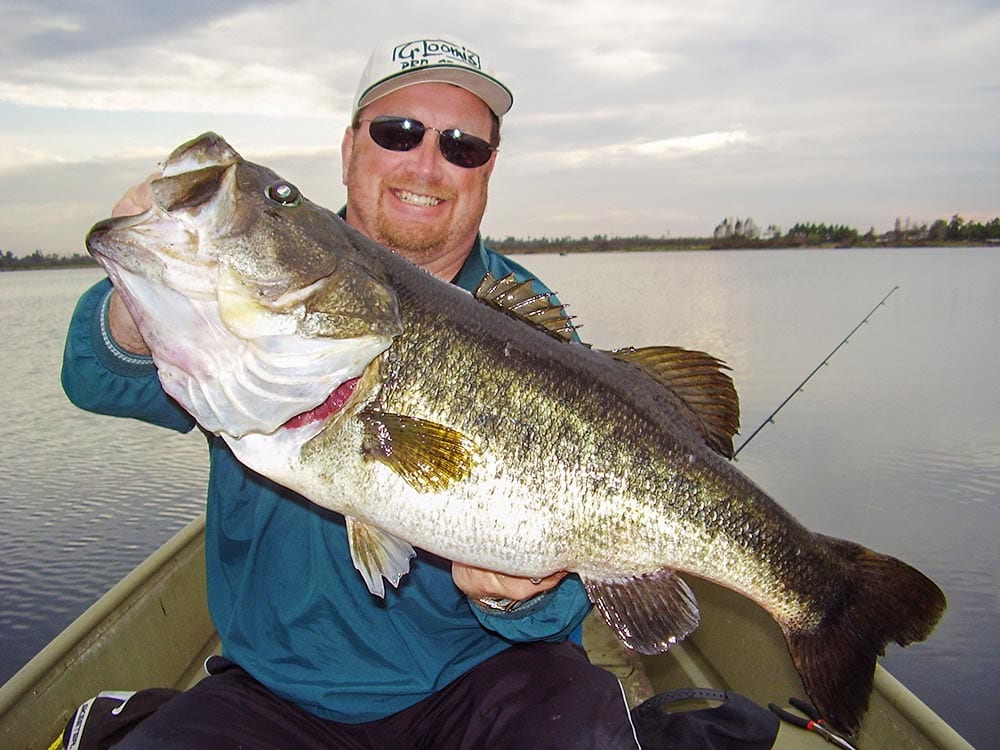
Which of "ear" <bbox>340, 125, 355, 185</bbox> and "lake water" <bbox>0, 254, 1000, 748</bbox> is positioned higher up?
"ear" <bbox>340, 125, 355, 185</bbox>

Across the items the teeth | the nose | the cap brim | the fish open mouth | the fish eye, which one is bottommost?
the fish open mouth

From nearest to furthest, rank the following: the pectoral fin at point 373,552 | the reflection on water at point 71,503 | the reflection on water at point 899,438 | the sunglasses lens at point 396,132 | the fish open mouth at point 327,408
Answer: the fish open mouth at point 327,408
the pectoral fin at point 373,552
the sunglasses lens at point 396,132
the reflection on water at point 899,438
the reflection on water at point 71,503

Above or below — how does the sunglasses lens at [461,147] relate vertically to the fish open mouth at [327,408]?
above

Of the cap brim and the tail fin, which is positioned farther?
the cap brim

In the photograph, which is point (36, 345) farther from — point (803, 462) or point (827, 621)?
point (827, 621)

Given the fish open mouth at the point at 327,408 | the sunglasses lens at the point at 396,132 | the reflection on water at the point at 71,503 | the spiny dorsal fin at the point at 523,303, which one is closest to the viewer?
the fish open mouth at the point at 327,408

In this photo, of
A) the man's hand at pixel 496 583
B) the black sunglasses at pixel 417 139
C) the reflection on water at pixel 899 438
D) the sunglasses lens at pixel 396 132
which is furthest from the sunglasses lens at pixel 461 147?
the reflection on water at pixel 899 438

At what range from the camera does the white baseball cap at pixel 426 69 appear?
3.48 meters

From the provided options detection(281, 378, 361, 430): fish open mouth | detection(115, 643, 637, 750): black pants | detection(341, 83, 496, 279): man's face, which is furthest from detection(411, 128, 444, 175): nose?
detection(115, 643, 637, 750): black pants

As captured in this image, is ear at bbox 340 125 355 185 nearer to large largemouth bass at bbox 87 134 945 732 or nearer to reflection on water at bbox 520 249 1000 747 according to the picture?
large largemouth bass at bbox 87 134 945 732

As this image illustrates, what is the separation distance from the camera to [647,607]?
95.2 inches

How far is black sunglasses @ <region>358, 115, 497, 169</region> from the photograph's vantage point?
348 centimetres

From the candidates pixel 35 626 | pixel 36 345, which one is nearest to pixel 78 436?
pixel 35 626

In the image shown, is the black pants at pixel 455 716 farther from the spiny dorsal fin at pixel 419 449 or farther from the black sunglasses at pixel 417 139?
the black sunglasses at pixel 417 139
